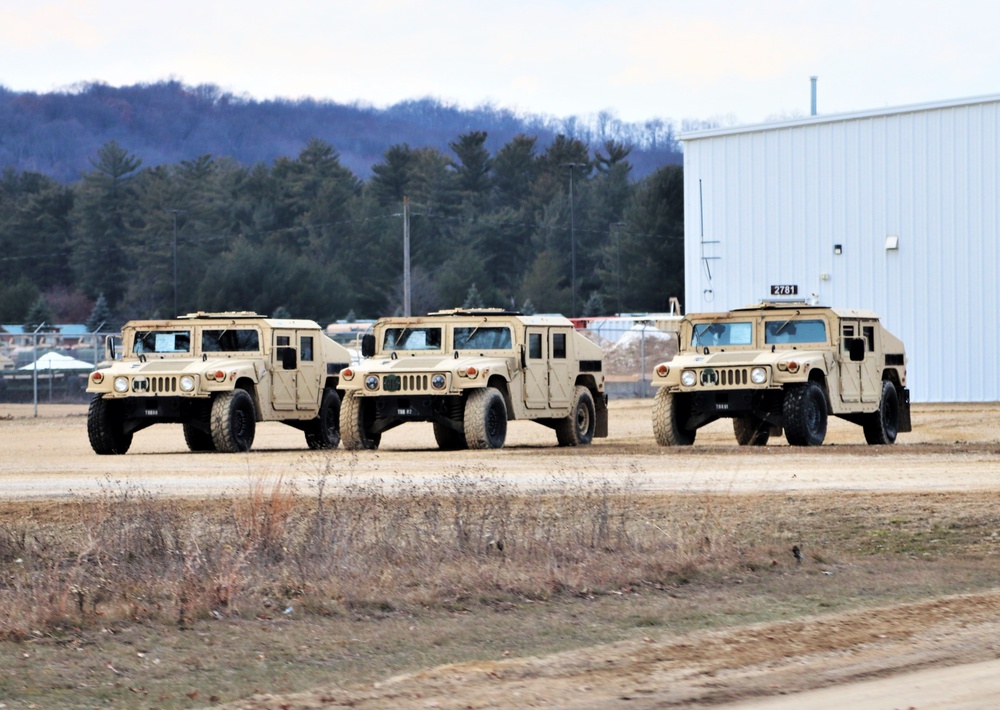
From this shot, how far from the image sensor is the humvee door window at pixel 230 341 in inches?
1017

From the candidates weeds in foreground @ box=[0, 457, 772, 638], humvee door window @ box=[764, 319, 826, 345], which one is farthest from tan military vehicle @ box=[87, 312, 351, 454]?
weeds in foreground @ box=[0, 457, 772, 638]

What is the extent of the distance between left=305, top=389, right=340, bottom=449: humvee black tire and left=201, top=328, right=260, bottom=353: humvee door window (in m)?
1.70

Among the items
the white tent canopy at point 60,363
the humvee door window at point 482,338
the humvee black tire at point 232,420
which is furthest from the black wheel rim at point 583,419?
the white tent canopy at point 60,363

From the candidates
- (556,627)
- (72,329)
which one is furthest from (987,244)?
(72,329)

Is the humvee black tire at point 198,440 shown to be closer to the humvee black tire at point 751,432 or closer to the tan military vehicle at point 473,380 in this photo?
the tan military vehicle at point 473,380

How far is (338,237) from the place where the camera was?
360 feet

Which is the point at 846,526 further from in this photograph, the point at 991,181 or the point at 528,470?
the point at 991,181

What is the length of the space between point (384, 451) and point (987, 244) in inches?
738

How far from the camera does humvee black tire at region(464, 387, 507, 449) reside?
78.0 ft

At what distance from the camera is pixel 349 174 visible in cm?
12181

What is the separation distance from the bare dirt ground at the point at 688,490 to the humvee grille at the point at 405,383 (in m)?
1.00

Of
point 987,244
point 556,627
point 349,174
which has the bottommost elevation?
point 556,627

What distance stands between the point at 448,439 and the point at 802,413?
5.70 metres

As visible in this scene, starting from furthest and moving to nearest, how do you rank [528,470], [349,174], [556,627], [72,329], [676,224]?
[349,174] → [676,224] → [72,329] → [528,470] → [556,627]
